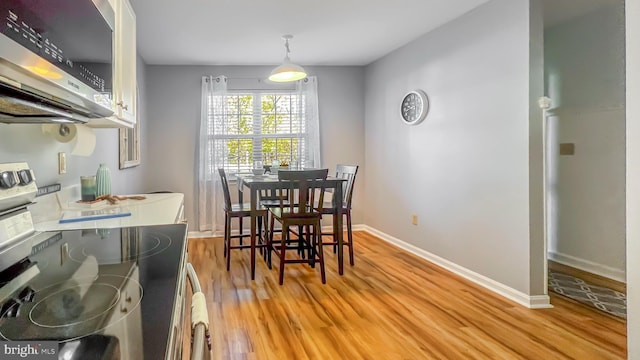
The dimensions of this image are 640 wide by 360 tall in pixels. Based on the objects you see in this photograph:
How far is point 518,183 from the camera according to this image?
2.90m

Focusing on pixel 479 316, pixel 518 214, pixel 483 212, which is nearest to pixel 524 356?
pixel 479 316

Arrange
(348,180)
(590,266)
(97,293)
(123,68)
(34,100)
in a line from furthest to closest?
(348,180)
(590,266)
(123,68)
(34,100)
(97,293)

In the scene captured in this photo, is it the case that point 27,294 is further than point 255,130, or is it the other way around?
point 255,130

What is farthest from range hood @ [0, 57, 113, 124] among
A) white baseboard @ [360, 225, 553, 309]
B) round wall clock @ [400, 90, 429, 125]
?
round wall clock @ [400, 90, 429, 125]

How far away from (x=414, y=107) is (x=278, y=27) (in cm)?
162

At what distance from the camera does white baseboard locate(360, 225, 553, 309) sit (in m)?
2.81

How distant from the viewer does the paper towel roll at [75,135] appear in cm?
192

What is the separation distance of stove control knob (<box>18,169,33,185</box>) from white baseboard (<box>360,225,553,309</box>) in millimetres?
2963

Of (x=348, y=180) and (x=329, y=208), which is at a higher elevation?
(x=348, y=180)

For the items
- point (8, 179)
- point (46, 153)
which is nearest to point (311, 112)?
point (46, 153)

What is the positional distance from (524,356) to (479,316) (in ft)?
1.72

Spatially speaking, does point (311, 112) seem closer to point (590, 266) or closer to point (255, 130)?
point (255, 130)

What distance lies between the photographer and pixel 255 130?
17.8ft

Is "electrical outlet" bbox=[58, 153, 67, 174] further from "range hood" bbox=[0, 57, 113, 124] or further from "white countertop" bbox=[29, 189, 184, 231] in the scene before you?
"range hood" bbox=[0, 57, 113, 124]
